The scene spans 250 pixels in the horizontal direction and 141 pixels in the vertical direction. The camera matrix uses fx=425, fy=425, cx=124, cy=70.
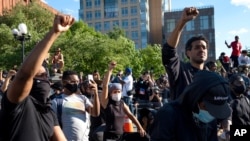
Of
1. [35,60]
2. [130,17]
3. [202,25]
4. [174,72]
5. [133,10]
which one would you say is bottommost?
[174,72]

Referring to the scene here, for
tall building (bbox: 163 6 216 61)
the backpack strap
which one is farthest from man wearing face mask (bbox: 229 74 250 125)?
tall building (bbox: 163 6 216 61)

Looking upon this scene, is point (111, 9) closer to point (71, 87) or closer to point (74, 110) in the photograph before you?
point (71, 87)

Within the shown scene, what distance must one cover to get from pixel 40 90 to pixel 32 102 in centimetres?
22

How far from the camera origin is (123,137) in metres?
5.88

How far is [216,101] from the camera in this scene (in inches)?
94.3

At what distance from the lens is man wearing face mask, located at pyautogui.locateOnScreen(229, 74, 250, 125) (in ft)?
19.6

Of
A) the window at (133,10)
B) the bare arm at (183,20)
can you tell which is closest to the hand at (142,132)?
the bare arm at (183,20)

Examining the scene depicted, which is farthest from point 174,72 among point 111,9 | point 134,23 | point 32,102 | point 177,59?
point 111,9

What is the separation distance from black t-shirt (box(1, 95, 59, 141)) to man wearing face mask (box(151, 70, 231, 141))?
1.08 meters

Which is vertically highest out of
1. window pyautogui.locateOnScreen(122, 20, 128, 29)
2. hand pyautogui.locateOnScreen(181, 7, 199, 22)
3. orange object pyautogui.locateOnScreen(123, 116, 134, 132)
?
window pyautogui.locateOnScreen(122, 20, 128, 29)

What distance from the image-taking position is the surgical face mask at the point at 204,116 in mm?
2459

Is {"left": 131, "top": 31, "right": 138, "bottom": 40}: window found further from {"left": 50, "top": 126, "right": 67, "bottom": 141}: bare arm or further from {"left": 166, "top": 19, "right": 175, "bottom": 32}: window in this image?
{"left": 50, "top": 126, "right": 67, "bottom": 141}: bare arm

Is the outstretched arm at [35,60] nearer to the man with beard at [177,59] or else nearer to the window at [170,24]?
the man with beard at [177,59]

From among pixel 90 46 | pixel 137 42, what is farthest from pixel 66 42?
pixel 137 42
